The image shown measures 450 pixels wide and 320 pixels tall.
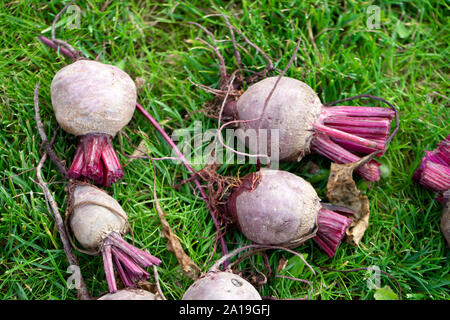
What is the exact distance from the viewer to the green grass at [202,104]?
3.36 m

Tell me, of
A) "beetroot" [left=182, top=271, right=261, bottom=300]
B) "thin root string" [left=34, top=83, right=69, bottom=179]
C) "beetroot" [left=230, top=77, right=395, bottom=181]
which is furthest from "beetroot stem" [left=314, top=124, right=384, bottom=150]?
"thin root string" [left=34, top=83, right=69, bottom=179]

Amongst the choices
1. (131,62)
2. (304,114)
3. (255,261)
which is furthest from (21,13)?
(255,261)

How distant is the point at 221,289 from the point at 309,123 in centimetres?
136

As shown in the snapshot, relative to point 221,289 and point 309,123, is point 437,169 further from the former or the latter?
point 221,289

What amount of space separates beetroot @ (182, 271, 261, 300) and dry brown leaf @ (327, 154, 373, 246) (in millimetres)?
944

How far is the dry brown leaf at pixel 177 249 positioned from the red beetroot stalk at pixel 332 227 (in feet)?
3.14

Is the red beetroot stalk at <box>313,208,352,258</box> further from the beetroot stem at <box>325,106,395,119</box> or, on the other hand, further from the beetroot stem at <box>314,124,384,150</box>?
the beetroot stem at <box>325,106,395,119</box>

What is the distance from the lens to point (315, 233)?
10.7 feet

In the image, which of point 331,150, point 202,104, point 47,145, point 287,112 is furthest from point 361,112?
point 47,145

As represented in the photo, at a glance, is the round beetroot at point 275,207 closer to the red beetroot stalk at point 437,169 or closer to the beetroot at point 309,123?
the beetroot at point 309,123

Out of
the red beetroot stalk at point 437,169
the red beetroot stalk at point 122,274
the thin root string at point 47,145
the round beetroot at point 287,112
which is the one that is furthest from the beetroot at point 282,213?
the thin root string at point 47,145
